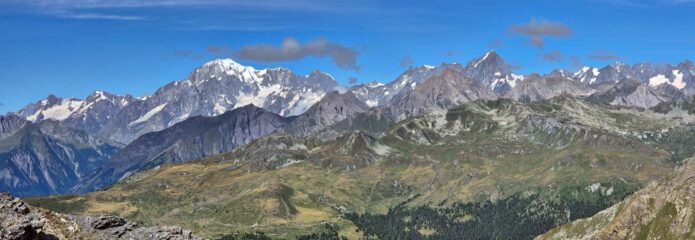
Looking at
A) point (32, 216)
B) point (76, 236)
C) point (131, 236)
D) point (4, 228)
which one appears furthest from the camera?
point (131, 236)

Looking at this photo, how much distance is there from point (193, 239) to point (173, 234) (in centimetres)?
294

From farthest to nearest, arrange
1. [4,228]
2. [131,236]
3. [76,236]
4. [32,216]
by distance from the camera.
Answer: [131,236], [76,236], [32,216], [4,228]

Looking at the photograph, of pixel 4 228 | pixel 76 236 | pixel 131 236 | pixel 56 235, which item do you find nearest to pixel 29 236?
pixel 4 228

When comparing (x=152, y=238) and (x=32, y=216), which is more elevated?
(x=32, y=216)

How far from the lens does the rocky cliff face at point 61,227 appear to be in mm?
76250

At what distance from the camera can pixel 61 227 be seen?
91.8 metres

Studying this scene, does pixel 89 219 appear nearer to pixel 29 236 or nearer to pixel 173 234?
pixel 173 234

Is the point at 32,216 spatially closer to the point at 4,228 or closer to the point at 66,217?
the point at 4,228

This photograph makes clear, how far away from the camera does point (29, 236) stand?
251 ft

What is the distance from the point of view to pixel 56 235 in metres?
86.2

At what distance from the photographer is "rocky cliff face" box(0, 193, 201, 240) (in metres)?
76.2

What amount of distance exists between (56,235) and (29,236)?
32.8ft

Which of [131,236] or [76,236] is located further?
[131,236]

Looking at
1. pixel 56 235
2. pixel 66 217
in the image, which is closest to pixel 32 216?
pixel 56 235
